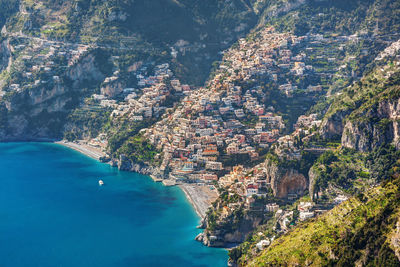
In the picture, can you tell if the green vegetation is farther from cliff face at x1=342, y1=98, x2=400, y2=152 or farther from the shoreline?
the shoreline

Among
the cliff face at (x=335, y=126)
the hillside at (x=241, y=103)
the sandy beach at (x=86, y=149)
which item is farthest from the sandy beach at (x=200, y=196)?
the sandy beach at (x=86, y=149)

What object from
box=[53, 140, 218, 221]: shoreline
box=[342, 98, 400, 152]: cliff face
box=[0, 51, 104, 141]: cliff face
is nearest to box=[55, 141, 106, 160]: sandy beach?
box=[0, 51, 104, 141]: cliff face

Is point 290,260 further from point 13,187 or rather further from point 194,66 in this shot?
point 194,66

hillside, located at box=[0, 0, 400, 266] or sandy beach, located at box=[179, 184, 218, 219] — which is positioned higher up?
hillside, located at box=[0, 0, 400, 266]

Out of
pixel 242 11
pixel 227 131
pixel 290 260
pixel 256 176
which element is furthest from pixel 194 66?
pixel 290 260

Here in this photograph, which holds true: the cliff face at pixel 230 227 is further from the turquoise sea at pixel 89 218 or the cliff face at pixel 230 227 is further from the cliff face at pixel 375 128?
the cliff face at pixel 375 128

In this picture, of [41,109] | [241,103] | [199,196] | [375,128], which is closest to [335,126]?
[375,128]
